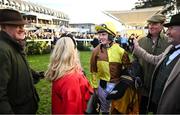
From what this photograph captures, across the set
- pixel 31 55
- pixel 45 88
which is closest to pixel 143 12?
pixel 31 55

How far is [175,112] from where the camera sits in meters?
3.95

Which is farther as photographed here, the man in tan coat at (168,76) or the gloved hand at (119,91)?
the gloved hand at (119,91)

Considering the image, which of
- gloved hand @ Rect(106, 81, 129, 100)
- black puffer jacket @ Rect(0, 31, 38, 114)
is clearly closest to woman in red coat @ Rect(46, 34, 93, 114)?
black puffer jacket @ Rect(0, 31, 38, 114)

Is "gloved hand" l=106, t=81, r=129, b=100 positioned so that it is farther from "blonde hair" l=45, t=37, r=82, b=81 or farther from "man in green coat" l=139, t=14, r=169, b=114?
"blonde hair" l=45, t=37, r=82, b=81

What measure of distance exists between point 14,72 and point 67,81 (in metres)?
0.59

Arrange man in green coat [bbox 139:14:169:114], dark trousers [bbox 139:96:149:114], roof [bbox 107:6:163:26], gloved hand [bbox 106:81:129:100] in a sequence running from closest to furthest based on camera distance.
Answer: gloved hand [bbox 106:81:129:100] < man in green coat [bbox 139:14:169:114] < dark trousers [bbox 139:96:149:114] < roof [bbox 107:6:163:26]

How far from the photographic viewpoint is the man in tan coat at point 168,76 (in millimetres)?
4016

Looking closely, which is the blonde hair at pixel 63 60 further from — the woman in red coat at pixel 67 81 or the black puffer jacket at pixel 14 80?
the black puffer jacket at pixel 14 80

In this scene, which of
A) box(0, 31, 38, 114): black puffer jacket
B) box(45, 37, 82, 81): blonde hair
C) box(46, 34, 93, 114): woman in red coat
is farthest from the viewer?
box(45, 37, 82, 81): blonde hair

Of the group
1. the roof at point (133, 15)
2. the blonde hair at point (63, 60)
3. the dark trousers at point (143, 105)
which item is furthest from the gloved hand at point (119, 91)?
the roof at point (133, 15)

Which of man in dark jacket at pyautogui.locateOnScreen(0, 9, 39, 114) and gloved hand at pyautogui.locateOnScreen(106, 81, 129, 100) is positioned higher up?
man in dark jacket at pyautogui.locateOnScreen(0, 9, 39, 114)

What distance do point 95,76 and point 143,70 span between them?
0.75 metres

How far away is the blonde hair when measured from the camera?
14.7 feet

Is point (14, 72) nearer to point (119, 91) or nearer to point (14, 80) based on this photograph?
point (14, 80)
